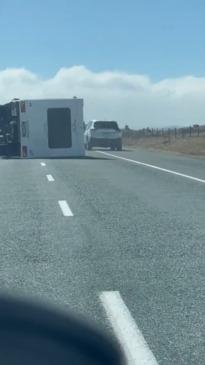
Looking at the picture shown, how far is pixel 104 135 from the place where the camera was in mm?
55812

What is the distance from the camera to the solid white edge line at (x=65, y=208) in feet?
49.9

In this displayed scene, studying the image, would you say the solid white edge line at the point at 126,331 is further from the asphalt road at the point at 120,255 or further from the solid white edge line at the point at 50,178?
the solid white edge line at the point at 50,178

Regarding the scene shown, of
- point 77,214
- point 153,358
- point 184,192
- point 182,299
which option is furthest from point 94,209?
point 153,358

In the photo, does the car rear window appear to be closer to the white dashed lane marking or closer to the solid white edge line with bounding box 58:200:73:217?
the white dashed lane marking

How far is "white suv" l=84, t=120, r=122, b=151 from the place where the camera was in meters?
55.5

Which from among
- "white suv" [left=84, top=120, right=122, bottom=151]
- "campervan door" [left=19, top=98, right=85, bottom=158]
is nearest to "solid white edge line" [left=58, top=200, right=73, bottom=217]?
"campervan door" [left=19, top=98, right=85, bottom=158]

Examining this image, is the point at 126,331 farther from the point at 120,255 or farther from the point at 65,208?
the point at 65,208

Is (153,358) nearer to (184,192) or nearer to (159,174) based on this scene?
(184,192)

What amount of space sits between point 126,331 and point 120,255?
3913mm

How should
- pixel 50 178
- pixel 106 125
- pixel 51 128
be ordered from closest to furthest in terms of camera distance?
pixel 50 178 < pixel 51 128 < pixel 106 125

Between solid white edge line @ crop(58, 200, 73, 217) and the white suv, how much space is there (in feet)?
124

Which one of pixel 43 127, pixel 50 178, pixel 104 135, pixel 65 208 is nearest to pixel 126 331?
pixel 65 208

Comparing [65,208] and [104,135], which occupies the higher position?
[65,208]

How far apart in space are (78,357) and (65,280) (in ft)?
16.4
